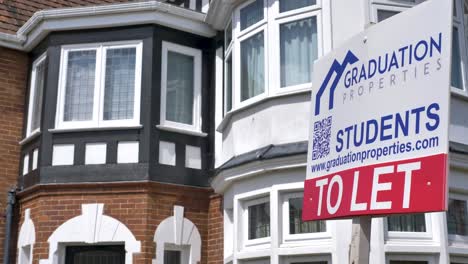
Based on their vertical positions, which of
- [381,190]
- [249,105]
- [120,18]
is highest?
[120,18]

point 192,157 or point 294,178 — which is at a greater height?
point 192,157

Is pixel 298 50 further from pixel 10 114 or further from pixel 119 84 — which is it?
pixel 10 114

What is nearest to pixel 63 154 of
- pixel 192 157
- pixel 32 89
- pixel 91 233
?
pixel 91 233

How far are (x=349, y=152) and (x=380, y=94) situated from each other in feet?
1.40

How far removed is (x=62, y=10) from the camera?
10000 millimetres

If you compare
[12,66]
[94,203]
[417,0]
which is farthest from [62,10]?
[417,0]

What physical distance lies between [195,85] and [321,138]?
617 centimetres

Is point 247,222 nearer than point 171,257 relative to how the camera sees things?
Yes

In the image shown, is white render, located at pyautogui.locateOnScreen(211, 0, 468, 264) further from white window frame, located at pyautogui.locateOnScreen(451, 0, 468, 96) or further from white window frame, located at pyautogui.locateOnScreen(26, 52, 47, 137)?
white window frame, located at pyautogui.locateOnScreen(26, 52, 47, 137)

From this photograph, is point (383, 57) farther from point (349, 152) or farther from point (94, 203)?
point (94, 203)

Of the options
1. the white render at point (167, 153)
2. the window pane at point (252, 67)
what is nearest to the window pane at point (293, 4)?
the window pane at point (252, 67)

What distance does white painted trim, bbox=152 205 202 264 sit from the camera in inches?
357

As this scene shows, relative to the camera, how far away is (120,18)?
991 centimetres

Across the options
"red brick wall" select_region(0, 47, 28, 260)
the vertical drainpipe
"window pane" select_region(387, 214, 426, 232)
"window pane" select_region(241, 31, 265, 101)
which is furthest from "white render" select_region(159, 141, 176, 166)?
"window pane" select_region(387, 214, 426, 232)
